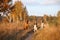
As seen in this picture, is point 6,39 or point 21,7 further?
point 21,7

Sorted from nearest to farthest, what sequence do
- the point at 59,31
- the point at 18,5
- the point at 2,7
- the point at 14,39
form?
1. the point at 59,31
2. the point at 14,39
3. the point at 2,7
4. the point at 18,5

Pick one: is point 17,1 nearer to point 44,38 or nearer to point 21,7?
point 21,7

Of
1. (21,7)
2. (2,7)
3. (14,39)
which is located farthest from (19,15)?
(14,39)

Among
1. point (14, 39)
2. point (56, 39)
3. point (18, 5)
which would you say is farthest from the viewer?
point (18, 5)

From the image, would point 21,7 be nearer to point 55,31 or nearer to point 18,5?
point 18,5

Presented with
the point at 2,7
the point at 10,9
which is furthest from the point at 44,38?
the point at 10,9

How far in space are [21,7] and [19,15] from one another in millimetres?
2013

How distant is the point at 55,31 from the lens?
13.4 m

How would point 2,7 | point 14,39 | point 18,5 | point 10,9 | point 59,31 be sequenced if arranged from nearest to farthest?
point 59,31 → point 14,39 → point 2,7 → point 10,9 → point 18,5

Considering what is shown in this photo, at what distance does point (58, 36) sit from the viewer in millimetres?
12344

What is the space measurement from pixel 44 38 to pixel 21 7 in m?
35.4

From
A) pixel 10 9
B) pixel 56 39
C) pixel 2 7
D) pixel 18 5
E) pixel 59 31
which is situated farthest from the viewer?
pixel 18 5

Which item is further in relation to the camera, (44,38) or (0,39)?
(44,38)

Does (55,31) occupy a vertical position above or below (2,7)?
below
